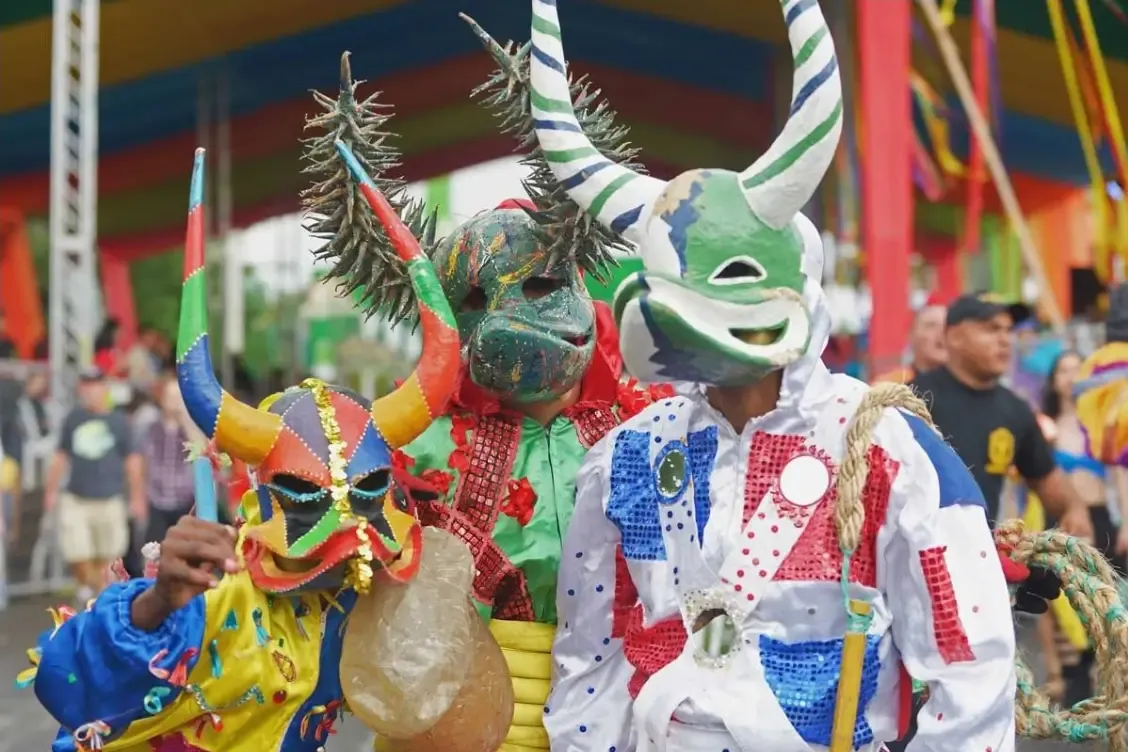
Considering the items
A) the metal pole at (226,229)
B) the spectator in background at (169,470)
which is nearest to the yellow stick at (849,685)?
the spectator in background at (169,470)

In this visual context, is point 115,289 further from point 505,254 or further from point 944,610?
point 944,610

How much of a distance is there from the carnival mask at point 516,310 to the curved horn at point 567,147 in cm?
53

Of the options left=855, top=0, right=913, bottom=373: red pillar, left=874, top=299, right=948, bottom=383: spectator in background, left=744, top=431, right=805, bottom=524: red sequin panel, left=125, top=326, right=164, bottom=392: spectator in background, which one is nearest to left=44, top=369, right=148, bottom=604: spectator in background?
left=125, top=326, right=164, bottom=392: spectator in background

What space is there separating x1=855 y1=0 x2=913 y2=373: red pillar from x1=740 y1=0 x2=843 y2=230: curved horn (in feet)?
25.7

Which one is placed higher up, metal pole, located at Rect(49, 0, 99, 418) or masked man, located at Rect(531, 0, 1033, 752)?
metal pole, located at Rect(49, 0, 99, 418)

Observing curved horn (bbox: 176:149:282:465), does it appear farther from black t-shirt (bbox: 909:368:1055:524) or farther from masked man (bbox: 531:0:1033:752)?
black t-shirt (bbox: 909:368:1055:524)

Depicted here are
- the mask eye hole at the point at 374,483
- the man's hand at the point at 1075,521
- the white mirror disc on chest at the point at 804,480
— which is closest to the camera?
the white mirror disc on chest at the point at 804,480

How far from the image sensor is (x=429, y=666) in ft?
8.05

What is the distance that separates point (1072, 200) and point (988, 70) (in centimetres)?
793

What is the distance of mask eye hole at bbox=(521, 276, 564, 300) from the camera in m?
3.03

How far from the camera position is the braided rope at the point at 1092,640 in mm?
2707

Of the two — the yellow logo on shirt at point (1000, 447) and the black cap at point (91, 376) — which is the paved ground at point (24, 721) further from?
the black cap at point (91, 376)

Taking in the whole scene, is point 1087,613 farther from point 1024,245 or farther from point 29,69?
point 29,69

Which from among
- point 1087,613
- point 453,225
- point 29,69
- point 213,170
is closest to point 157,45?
point 29,69
